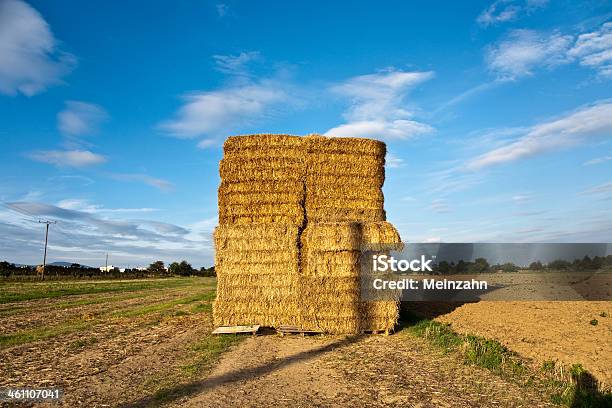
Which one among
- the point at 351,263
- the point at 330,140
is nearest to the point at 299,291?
the point at 351,263

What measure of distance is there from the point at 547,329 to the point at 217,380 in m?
10.8

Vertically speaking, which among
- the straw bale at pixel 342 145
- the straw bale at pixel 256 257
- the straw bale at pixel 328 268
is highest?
the straw bale at pixel 342 145

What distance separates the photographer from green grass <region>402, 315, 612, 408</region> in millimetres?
7211

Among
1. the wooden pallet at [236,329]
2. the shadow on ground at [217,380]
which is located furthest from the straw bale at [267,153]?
the shadow on ground at [217,380]

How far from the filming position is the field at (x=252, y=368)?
24.6 ft

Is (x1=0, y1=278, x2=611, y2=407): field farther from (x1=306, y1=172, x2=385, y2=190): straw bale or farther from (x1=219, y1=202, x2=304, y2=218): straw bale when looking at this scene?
(x1=306, y1=172, x2=385, y2=190): straw bale

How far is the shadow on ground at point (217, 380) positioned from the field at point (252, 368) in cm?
2

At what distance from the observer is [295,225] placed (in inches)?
579

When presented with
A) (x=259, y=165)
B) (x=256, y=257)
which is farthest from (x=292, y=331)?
(x=259, y=165)

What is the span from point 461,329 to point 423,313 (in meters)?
4.67

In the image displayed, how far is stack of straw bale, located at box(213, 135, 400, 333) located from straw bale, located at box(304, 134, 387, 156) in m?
0.03

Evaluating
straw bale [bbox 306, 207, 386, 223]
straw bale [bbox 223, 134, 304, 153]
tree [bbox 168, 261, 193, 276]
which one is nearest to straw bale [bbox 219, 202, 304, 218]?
straw bale [bbox 306, 207, 386, 223]

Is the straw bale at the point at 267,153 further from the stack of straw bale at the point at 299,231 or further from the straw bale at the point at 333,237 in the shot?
the straw bale at the point at 333,237

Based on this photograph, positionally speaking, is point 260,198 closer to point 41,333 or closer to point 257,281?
point 257,281
